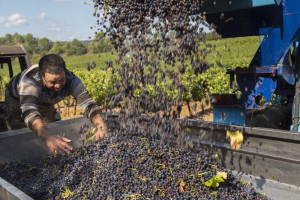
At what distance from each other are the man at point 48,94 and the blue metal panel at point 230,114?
145 centimetres

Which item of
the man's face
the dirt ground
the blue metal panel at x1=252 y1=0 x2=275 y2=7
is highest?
the blue metal panel at x1=252 y1=0 x2=275 y2=7

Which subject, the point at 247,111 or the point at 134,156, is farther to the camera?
Result: the point at 247,111

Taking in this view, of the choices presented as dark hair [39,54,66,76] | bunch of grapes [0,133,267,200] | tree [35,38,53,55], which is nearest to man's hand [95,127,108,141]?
bunch of grapes [0,133,267,200]

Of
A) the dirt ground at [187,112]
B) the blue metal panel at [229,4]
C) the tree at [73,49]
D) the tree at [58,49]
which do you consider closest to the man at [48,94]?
the blue metal panel at [229,4]

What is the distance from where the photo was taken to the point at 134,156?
91.7 inches

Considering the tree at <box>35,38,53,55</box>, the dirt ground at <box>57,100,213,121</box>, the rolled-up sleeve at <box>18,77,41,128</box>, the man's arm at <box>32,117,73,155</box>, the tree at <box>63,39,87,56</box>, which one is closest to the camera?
the man's arm at <box>32,117,73,155</box>

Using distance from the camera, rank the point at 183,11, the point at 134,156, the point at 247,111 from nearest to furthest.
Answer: the point at 134,156 → the point at 183,11 → the point at 247,111

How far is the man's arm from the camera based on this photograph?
2.52m

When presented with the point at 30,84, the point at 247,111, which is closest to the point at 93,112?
the point at 30,84

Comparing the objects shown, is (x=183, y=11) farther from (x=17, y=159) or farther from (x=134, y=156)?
(x=17, y=159)

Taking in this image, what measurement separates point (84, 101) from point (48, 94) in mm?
374

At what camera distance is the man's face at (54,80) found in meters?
3.04

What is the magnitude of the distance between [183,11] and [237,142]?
1122mm

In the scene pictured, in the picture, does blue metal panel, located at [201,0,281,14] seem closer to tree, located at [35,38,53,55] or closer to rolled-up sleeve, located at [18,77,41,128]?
rolled-up sleeve, located at [18,77,41,128]
